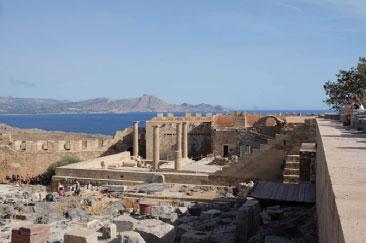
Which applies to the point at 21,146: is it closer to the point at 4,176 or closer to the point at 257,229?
the point at 4,176

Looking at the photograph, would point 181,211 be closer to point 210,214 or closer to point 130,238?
point 210,214

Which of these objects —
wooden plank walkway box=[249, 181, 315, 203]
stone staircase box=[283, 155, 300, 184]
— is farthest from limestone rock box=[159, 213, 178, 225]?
stone staircase box=[283, 155, 300, 184]

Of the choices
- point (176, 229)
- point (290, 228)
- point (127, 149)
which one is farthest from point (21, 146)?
point (290, 228)

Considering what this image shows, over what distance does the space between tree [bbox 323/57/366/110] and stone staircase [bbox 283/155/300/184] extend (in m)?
9.05

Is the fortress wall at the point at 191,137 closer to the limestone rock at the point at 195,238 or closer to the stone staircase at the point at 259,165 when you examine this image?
the stone staircase at the point at 259,165

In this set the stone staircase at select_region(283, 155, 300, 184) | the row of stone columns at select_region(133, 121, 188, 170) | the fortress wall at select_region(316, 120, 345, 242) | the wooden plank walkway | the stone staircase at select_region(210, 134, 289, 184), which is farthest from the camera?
the row of stone columns at select_region(133, 121, 188, 170)

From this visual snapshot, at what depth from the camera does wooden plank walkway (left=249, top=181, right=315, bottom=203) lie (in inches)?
552

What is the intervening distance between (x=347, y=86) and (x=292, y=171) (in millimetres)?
11789

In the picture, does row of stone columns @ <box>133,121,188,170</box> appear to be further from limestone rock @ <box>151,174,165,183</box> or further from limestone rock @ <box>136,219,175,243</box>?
limestone rock @ <box>136,219,175,243</box>

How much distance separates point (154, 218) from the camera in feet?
47.1

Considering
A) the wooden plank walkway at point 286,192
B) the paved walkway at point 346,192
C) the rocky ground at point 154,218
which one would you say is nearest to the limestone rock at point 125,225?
the rocky ground at point 154,218

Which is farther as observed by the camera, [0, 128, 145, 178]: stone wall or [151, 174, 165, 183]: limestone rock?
[0, 128, 145, 178]: stone wall

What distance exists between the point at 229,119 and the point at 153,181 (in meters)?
17.4

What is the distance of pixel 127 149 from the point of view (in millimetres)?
39844
